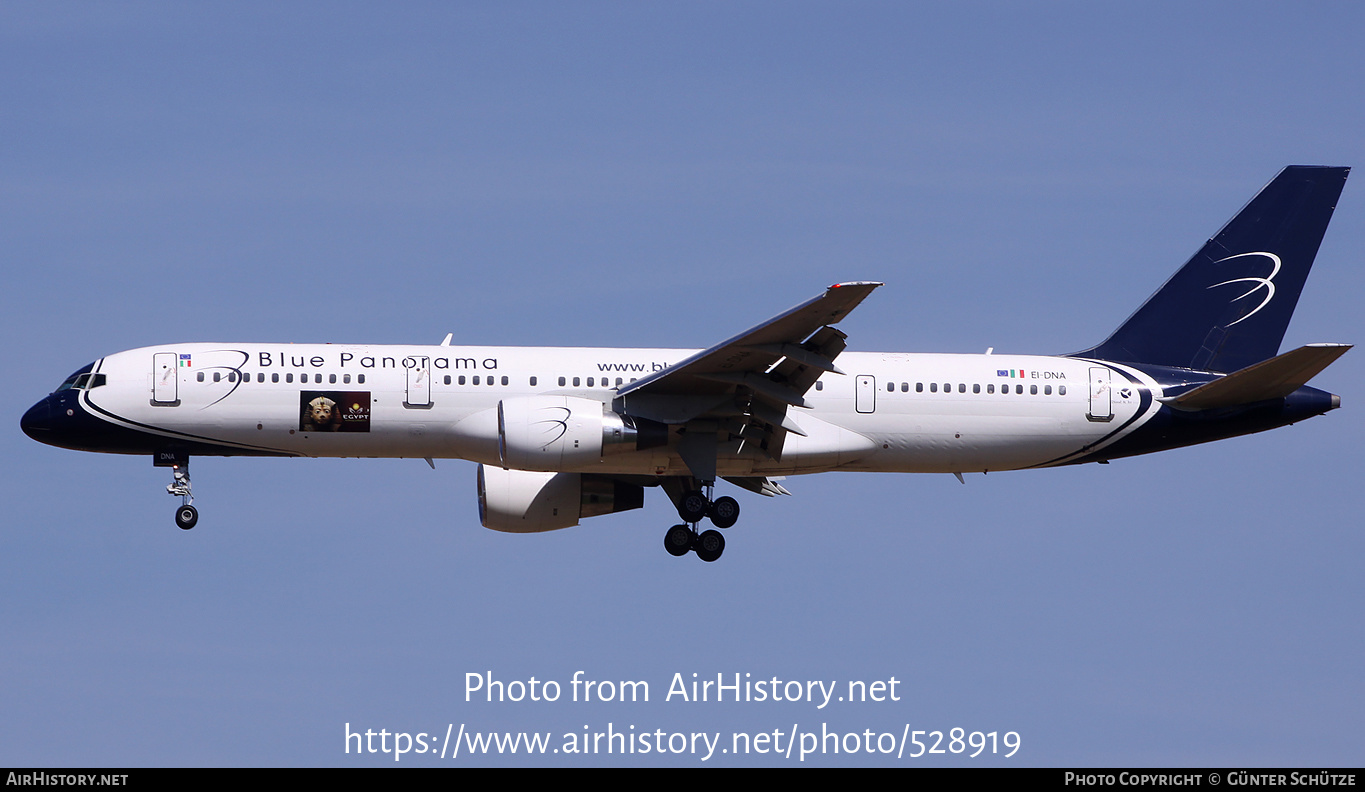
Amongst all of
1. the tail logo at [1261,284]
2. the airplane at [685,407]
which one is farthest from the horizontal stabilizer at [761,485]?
the tail logo at [1261,284]

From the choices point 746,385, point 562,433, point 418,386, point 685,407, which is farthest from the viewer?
point 418,386

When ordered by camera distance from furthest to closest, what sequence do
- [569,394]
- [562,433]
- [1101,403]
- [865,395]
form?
[1101,403] → [865,395] → [569,394] → [562,433]

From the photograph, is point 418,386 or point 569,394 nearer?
point 418,386

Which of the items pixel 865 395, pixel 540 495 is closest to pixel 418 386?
pixel 540 495

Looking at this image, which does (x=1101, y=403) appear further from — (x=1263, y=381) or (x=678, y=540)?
(x=678, y=540)

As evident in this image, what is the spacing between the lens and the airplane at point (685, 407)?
105 feet

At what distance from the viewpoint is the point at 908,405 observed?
3412cm

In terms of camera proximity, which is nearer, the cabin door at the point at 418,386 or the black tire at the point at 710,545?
the cabin door at the point at 418,386

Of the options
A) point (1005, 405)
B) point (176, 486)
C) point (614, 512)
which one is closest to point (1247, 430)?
point (1005, 405)

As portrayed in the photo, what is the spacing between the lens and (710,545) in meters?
34.2

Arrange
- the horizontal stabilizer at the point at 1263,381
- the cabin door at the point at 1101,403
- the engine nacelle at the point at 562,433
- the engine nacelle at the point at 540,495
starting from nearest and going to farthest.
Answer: the engine nacelle at the point at 562,433, the horizontal stabilizer at the point at 1263,381, the cabin door at the point at 1101,403, the engine nacelle at the point at 540,495

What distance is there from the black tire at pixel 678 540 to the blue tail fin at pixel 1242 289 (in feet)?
33.1

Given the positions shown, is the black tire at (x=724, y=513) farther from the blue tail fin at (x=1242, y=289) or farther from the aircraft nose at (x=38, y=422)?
the aircraft nose at (x=38, y=422)

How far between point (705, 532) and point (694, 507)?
735 mm
